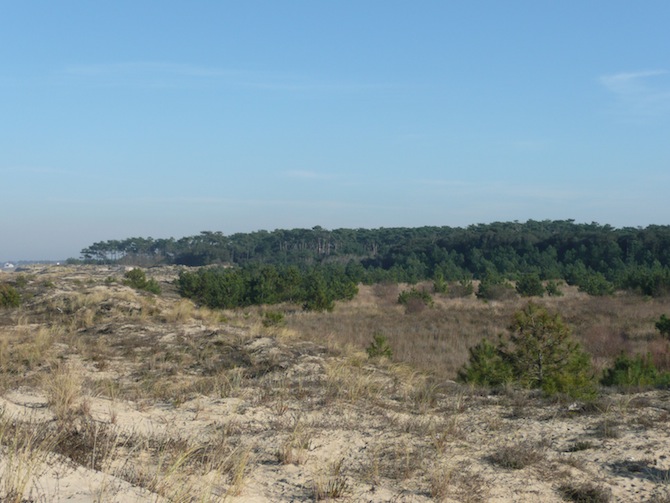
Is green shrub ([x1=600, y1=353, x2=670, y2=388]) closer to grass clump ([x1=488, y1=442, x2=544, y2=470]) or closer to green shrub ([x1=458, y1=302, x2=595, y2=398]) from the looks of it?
green shrub ([x1=458, y1=302, x2=595, y2=398])

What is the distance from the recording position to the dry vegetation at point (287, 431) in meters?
4.32

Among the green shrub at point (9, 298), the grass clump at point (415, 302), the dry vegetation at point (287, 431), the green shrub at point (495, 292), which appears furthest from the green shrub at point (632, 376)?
the green shrub at point (495, 292)

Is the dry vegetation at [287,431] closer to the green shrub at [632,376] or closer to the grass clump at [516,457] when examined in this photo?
the grass clump at [516,457]

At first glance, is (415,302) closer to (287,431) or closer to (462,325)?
(462,325)

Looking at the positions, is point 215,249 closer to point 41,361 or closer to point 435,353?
point 435,353

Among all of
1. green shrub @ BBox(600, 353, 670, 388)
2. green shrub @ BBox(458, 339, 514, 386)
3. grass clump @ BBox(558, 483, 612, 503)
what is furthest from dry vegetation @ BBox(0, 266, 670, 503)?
green shrub @ BBox(600, 353, 670, 388)

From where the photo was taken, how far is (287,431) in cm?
626

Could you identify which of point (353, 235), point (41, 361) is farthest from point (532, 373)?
point (353, 235)

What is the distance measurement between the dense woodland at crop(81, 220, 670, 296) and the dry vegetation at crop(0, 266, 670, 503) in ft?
104

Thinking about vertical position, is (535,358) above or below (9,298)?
above

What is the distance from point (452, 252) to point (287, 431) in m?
71.2

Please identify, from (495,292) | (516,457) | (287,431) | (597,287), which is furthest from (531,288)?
(516,457)

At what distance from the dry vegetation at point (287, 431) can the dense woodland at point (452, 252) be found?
104 feet

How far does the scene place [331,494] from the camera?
4336mm
